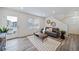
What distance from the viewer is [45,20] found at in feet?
6.45

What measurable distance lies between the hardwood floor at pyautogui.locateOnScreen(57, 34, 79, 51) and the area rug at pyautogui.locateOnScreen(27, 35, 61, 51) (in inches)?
3.5

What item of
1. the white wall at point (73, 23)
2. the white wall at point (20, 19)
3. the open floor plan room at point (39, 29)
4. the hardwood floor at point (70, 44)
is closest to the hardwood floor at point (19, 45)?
the open floor plan room at point (39, 29)

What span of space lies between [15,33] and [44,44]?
1.91 ft

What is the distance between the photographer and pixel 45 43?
1.94 m

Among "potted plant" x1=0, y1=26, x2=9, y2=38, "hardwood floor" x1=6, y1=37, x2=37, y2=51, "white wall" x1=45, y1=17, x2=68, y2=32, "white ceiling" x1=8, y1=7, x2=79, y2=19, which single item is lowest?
"hardwood floor" x1=6, y1=37, x2=37, y2=51

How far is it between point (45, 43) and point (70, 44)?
456 mm

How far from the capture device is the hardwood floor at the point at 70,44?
6.20ft

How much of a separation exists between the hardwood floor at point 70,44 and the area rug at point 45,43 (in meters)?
0.09

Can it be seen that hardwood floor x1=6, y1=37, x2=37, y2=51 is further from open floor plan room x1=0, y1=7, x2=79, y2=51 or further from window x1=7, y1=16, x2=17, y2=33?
window x1=7, y1=16, x2=17, y2=33

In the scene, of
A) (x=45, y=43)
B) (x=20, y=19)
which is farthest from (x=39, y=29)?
(x=20, y=19)

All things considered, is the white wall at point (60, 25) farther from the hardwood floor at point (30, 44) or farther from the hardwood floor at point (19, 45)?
the hardwood floor at point (19, 45)

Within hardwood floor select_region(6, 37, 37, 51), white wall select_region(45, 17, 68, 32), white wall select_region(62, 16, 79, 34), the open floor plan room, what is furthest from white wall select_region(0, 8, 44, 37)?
white wall select_region(62, 16, 79, 34)

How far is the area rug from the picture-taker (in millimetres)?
1920

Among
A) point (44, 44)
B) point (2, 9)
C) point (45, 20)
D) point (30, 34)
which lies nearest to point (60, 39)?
point (44, 44)
